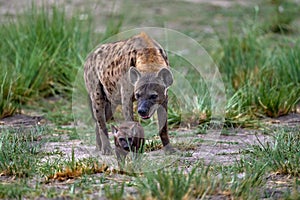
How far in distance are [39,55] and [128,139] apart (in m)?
2.68

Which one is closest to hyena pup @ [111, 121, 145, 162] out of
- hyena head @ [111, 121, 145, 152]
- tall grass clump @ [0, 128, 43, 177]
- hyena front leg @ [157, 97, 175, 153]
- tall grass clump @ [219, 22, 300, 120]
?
hyena head @ [111, 121, 145, 152]

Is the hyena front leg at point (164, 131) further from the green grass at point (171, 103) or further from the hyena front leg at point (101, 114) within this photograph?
the hyena front leg at point (101, 114)

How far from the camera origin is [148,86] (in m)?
4.55

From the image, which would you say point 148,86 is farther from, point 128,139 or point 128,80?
point 128,139

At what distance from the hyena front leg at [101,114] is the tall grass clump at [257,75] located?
1.43 m

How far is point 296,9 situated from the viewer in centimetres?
1007

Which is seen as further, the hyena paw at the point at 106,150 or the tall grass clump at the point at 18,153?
the hyena paw at the point at 106,150

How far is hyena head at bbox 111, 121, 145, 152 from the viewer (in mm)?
4648

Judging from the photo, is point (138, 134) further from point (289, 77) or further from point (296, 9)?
point (296, 9)

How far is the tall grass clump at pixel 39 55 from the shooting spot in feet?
22.5

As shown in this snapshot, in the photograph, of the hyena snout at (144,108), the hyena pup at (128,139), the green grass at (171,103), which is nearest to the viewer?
the green grass at (171,103)

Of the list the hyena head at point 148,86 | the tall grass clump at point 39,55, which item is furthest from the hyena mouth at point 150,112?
the tall grass clump at point 39,55

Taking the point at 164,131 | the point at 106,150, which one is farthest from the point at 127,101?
the point at 106,150

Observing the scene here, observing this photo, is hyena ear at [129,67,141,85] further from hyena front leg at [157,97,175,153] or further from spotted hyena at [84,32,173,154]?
hyena front leg at [157,97,175,153]
